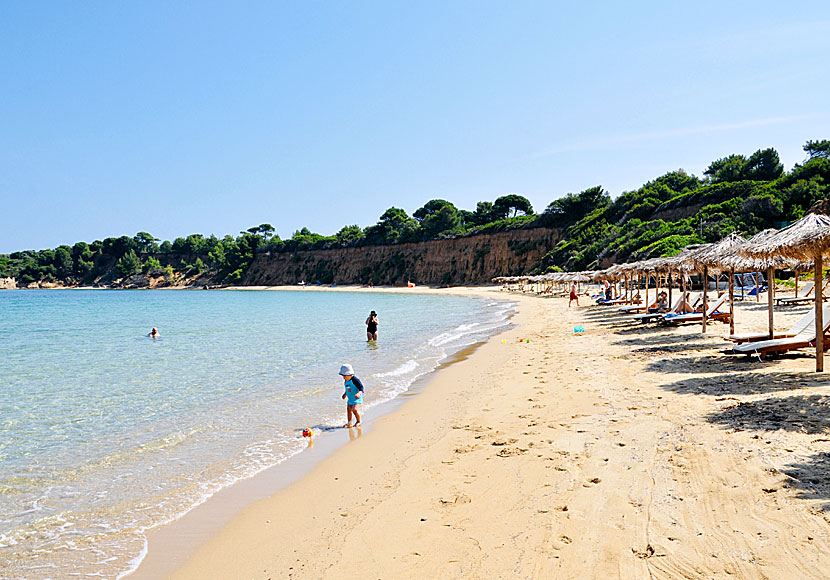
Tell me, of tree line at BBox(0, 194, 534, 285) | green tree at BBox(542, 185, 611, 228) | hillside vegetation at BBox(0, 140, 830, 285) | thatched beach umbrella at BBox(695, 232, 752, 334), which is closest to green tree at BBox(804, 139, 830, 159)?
hillside vegetation at BBox(0, 140, 830, 285)

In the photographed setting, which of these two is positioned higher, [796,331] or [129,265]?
[129,265]

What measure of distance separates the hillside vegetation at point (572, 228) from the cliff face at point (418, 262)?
1487 mm

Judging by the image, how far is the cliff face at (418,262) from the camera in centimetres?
7062

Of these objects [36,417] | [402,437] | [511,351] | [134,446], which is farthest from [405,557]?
[511,351]

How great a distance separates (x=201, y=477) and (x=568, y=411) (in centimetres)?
417

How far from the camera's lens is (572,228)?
65.0 m

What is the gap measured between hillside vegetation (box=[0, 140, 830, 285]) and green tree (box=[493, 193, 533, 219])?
16cm

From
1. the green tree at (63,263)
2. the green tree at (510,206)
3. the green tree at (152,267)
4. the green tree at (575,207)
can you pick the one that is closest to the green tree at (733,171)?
the green tree at (575,207)

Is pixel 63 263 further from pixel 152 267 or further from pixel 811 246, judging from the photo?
pixel 811 246

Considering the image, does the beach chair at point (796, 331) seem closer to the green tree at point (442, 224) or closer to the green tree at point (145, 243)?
the green tree at point (442, 224)

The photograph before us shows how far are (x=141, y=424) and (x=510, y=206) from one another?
86.3 metres

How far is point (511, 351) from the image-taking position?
516 inches

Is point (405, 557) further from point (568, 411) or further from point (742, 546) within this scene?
point (568, 411)

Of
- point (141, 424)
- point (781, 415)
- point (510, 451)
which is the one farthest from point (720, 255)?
point (141, 424)
